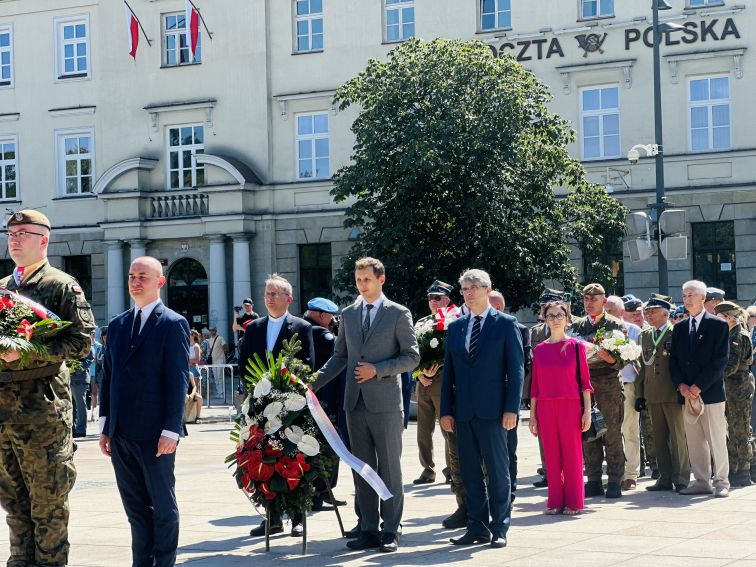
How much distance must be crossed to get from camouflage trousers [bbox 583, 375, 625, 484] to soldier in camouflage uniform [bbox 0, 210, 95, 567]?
20.6ft

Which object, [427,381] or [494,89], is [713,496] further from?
[494,89]

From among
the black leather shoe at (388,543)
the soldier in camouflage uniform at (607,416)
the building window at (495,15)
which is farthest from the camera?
the building window at (495,15)

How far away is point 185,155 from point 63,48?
18.4 feet

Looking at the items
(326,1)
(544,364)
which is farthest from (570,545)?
(326,1)

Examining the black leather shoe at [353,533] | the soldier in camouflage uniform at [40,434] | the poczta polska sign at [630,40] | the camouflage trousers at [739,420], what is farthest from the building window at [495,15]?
the soldier in camouflage uniform at [40,434]

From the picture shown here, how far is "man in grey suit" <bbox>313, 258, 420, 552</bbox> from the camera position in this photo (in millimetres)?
10008

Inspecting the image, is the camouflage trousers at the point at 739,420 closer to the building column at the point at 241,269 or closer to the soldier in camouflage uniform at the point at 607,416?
the soldier in camouflage uniform at the point at 607,416

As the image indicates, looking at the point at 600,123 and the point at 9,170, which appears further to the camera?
the point at 9,170

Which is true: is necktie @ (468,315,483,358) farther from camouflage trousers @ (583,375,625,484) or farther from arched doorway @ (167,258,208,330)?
arched doorway @ (167,258,208,330)

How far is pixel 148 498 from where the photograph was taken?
28.7 feet

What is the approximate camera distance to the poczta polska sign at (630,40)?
33219 mm

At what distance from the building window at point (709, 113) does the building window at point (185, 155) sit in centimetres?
1394

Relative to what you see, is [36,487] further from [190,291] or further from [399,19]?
[190,291]

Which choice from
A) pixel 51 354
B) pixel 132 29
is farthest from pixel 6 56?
pixel 51 354
